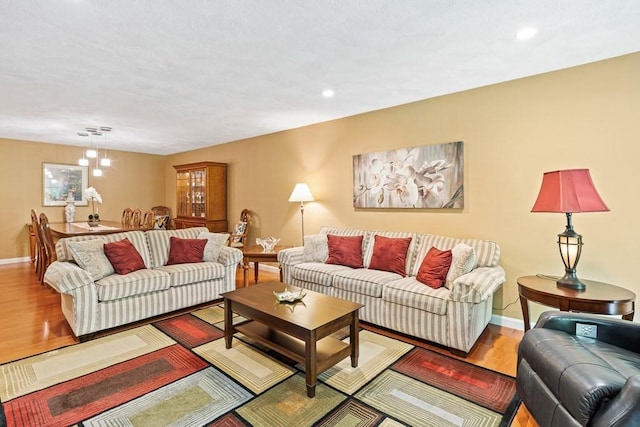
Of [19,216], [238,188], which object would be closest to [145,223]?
[238,188]

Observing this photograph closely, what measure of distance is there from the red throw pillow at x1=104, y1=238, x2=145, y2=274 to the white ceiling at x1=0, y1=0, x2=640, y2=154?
160 cm

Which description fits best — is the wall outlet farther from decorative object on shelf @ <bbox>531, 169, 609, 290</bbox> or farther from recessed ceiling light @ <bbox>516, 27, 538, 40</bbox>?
recessed ceiling light @ <bbox>516, 27, 538, 40</bbox>

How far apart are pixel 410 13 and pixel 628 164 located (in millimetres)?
2170

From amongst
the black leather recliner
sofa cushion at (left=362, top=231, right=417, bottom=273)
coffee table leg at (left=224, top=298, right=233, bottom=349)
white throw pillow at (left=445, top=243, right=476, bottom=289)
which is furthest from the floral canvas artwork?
coffee table leg at (left=224, top=298, right=233, bottom=349)

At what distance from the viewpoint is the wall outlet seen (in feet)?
6.16

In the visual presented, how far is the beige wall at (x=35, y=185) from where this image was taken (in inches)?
240

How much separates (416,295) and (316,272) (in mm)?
1182

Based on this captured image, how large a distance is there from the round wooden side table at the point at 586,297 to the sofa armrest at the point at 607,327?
306 millimetres

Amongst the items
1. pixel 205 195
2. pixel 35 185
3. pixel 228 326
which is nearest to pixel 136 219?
pixel 205 195

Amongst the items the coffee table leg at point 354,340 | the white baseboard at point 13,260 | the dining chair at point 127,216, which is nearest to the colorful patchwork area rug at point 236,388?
the coffee table leg at point 354,340

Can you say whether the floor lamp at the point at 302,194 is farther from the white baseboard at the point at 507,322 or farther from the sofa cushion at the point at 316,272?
the white baseboard at the point at 507,322

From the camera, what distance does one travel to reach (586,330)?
190cm

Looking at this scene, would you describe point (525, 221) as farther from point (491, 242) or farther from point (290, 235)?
point (290, 235)

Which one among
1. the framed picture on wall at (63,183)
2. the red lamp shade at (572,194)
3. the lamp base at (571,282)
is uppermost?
the framed picture on wall at (63,183)
